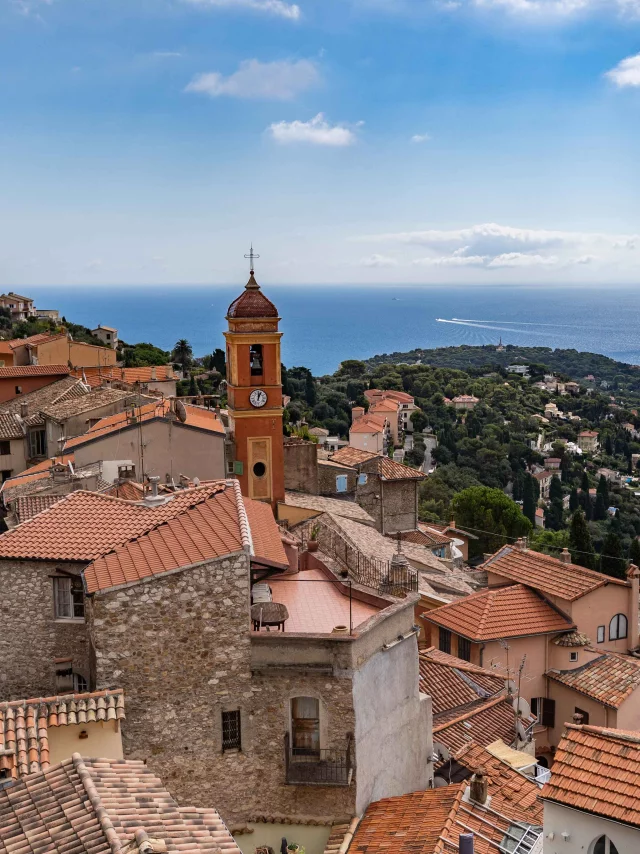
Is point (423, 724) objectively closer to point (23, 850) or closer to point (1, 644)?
point (1, 644)

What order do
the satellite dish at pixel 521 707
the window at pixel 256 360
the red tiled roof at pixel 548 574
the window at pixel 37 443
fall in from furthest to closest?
the window at pixel 37 443
the window at pixel 256 360
the red tiled roof at pixel 548 574
the satellite dish at pixel 521 707

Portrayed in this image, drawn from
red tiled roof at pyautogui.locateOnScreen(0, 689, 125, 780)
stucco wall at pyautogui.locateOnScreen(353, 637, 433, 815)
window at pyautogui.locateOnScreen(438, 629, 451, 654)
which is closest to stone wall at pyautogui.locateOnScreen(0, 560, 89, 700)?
red tiled roof at pyautogui.locateOnScreen(0, 689, 125, 780)

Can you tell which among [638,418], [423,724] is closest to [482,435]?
[638,418]

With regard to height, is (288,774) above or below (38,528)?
below

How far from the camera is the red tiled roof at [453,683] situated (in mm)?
17844

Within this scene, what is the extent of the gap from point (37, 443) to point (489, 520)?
23173 millimetres

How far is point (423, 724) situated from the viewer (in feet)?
42.9

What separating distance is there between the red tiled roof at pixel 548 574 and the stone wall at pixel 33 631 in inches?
567

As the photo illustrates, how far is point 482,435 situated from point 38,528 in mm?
87402

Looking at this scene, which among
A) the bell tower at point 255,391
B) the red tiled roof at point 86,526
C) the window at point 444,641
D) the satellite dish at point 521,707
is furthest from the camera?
the bell tower at point 255,391

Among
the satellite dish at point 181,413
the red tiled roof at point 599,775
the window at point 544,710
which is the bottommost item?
the window at point 544,710

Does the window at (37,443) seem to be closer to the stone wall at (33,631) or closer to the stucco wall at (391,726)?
the stone wall at (33,631)

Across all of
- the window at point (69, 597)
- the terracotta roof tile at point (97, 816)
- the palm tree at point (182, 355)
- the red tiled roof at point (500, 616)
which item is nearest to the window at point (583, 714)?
the red tiled roof at point (500, 616)

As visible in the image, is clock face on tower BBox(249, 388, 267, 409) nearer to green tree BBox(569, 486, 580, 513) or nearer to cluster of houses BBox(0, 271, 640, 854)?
cluster of houses BBox(0, 271, 640, 854)
